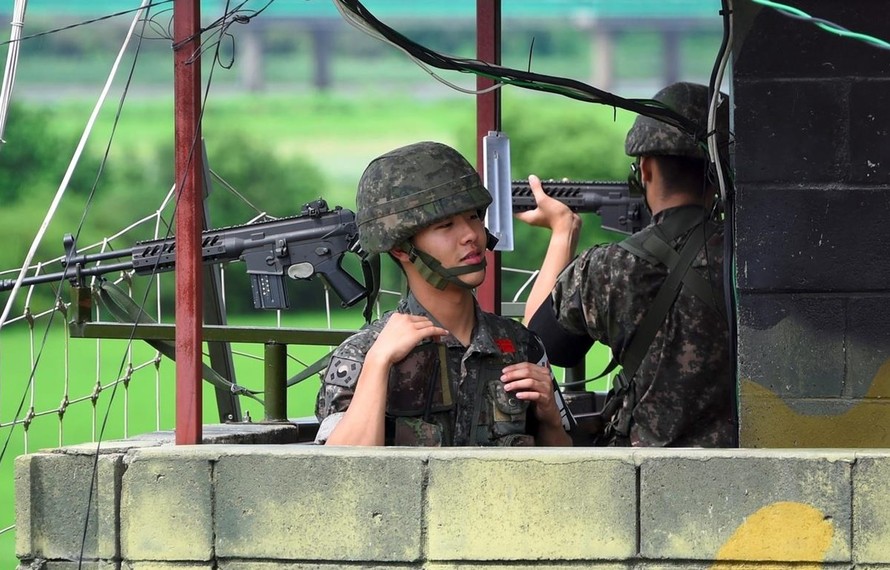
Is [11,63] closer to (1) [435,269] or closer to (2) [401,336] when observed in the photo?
(1) [435,269]

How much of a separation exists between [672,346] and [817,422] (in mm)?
799

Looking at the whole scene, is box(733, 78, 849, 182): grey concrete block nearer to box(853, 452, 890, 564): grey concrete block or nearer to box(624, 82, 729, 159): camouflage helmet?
box(853, 452, 890, 564): grey concrete block

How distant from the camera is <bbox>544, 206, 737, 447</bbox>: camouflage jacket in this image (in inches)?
160

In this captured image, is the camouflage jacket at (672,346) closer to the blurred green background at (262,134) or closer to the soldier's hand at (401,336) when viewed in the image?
the soldier's hand at (401,336)

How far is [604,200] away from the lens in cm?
752

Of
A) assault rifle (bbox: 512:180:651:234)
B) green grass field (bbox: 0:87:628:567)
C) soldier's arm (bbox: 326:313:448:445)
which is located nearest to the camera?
soldier's arm (bbox: 326:313:448:445)

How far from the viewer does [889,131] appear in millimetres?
3270

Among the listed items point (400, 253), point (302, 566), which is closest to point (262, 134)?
point (400, 253)

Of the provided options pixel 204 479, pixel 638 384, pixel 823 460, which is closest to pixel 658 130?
pixel 638 384

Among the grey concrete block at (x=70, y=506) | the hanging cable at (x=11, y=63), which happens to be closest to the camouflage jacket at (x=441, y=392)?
the grey concrete block at (x=70, y=506)

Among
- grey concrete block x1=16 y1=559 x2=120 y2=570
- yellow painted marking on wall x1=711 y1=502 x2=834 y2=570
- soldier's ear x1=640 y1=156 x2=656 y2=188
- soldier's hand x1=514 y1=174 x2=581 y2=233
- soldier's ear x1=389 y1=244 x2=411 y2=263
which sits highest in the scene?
soldier's ear x1=640 y1=156 x2=656 y2=188

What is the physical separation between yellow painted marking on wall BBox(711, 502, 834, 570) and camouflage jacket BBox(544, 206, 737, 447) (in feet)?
3.03

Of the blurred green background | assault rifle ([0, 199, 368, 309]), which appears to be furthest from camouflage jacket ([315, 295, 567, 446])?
the blurred green background

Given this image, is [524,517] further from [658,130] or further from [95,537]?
[658,130]
